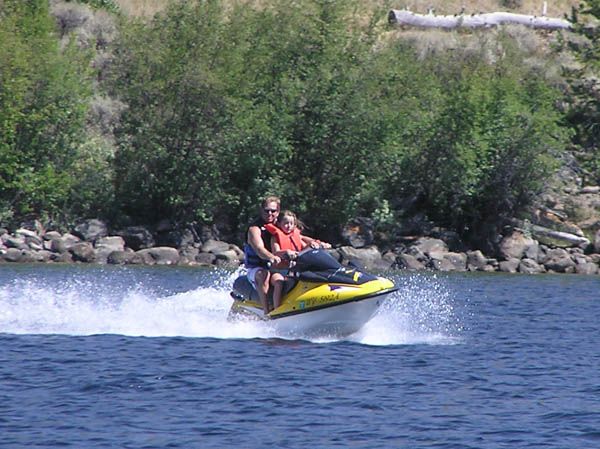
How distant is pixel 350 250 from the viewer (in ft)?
114

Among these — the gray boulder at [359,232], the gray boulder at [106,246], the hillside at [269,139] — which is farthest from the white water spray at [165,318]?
the hillside at [269,139]

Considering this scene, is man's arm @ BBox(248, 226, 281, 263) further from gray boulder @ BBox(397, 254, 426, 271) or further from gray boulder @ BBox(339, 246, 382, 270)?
gray boulder @ BBox(397, 254, 426, 271)

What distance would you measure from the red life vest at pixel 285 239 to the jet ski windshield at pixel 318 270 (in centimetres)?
29

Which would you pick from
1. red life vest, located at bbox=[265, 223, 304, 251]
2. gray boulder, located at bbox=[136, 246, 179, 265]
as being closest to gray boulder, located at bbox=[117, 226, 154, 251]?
gray boulder, located at bbox=[136, 246, 179, 265]

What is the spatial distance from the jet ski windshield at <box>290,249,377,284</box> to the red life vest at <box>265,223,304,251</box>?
11.5 inches

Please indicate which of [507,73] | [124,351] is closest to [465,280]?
[507,73]

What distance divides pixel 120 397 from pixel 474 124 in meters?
26.4

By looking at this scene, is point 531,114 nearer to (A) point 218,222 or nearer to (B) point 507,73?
(B) point 507,73

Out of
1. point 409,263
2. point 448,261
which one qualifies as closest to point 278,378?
point 409,263

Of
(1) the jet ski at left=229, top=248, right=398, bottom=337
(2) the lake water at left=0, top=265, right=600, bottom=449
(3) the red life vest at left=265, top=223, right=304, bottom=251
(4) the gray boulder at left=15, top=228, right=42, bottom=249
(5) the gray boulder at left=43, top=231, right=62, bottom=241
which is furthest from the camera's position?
(5) the gray boulder at left=43, top=231, right=62, bottom=241

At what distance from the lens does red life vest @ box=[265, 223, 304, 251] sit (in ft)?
54.5

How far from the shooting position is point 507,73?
42812 millimetres

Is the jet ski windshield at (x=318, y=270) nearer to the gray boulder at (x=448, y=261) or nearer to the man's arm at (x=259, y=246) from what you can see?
the man's arm at (x=259, y=246)

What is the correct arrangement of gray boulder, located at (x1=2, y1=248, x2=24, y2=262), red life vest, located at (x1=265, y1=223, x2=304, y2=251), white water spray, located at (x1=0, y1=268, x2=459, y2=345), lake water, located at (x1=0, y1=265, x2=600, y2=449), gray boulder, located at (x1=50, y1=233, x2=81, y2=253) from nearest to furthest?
1. lake water, located at (x1=0, y1=265, x2=600, y2=449)
2. red life vest, located at (x1=265, y1=223, x2=304, y2=251)
3. white water spray, located at (x1=0, y1=268, x2=459, y2=345)
4. gray boulder, located at (x1=2, y1=248, x2=24, y2=262)
5. gray boulder, located at (x1=50, y1=233, x2=81, y2=253)
